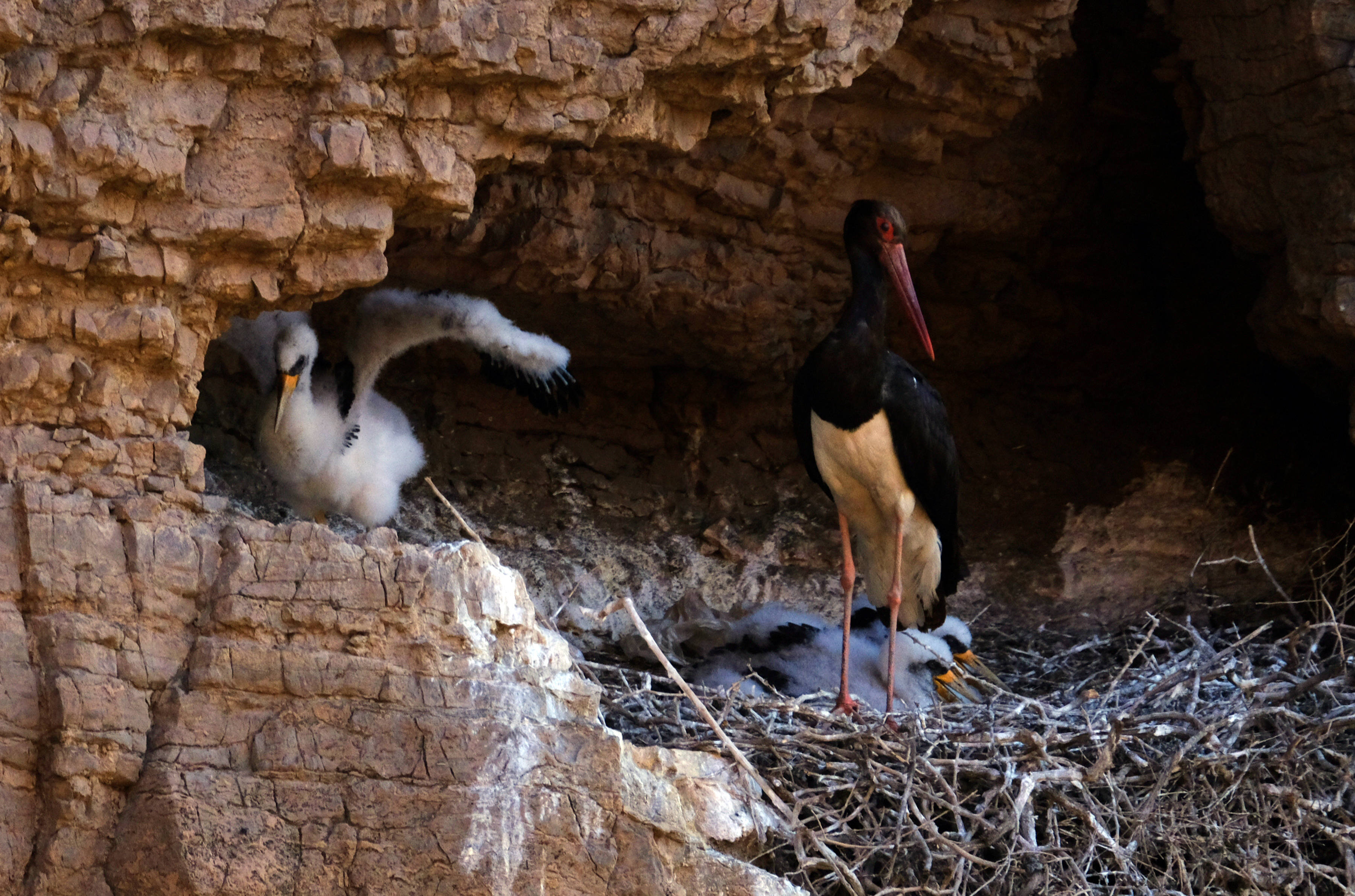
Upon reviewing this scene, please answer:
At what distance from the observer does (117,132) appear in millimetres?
3189

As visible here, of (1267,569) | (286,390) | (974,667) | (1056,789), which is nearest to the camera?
(1056,789)

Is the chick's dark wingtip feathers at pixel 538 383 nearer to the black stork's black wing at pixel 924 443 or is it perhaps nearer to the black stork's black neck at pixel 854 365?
the black stork's black neck at pixel 854 365

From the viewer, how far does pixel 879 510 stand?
4.87m

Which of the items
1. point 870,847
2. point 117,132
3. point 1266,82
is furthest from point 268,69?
point 1266,82

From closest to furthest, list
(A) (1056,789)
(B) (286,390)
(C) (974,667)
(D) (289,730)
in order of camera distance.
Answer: (D) (289,730) → (A) (1056,789) → (B) (286,390) → (C) (974,667)

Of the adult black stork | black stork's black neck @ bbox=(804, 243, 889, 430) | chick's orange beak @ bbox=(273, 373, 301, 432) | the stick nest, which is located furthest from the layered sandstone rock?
black stork's black neck @ bbox=(804, 243, 889, 430)

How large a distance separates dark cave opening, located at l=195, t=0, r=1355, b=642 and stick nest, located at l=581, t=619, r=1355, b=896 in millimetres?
1384

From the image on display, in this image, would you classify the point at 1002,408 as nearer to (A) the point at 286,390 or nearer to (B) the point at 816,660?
(B) the point at 816,660

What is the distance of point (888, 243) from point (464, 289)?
51.5 inches

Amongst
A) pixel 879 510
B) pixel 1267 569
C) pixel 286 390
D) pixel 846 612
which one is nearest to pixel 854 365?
pixel 879 510

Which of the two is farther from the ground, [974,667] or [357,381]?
[357,381]

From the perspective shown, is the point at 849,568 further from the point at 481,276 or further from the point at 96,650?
the point at 96,650

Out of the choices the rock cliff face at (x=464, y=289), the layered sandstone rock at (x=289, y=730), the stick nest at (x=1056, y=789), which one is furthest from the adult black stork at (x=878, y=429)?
the layered sandstone rock at (x=289, y=730)

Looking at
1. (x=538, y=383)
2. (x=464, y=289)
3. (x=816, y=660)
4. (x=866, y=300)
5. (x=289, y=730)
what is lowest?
(x=816, y=660)
